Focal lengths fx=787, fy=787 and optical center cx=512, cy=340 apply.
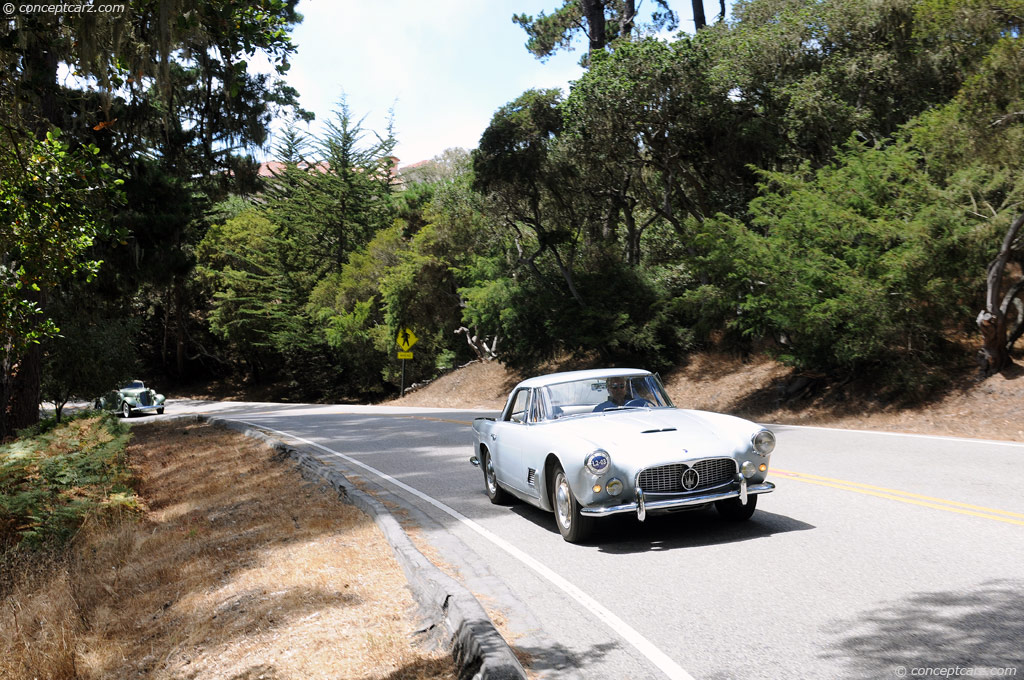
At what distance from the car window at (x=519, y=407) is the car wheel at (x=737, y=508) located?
2.25 m

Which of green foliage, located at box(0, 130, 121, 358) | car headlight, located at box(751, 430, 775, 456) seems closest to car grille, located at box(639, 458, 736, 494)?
car headlight, located at box(751, 430, 775, 456)

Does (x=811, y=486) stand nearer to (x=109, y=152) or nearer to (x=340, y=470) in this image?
(x=340, y=470)

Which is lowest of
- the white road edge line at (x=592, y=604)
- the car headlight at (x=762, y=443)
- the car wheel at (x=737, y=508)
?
the white road edge line at (x=592, y=604)

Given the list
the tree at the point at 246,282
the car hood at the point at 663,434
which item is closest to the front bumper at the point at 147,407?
the tree at the point at 246,282

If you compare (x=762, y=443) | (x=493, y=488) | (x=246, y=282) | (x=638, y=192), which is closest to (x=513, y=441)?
(x=493, y=488)

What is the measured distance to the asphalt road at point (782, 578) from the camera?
13.6ft

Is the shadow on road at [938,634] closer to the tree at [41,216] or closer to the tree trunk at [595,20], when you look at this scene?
the tree at [41,216]

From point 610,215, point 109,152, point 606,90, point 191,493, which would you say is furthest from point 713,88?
point 191,493

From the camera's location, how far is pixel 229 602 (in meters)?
6.06

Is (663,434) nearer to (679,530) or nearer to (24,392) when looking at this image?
(679,530)

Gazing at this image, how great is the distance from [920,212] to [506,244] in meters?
20.8

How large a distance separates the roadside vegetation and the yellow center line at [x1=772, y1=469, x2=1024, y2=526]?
747cm

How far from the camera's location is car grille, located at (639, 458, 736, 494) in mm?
6523

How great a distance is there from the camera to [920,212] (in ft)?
54.2
